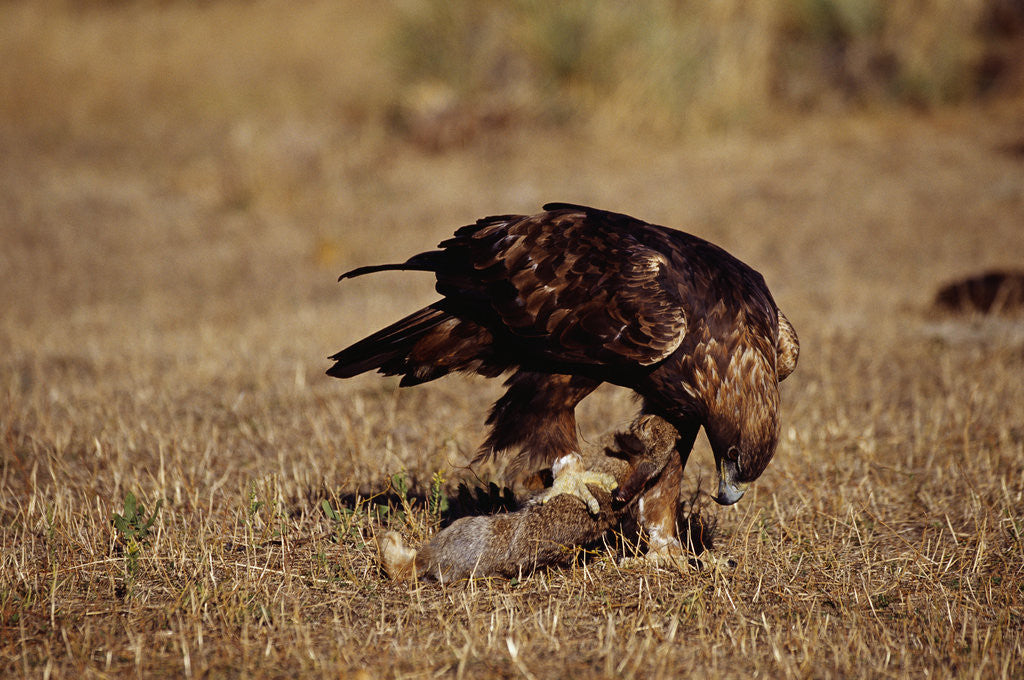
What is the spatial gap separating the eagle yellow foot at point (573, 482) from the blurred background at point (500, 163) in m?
3.91

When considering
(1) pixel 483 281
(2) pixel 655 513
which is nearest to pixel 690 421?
(2) pixel 655 513

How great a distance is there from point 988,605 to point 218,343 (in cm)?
593

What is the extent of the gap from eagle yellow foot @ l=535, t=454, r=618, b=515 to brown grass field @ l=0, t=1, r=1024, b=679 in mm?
295

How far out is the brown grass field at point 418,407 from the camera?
3068mm

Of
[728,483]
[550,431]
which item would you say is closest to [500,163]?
[550,431]

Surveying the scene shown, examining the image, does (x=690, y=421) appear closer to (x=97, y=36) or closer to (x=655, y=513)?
(x=655, y=513)

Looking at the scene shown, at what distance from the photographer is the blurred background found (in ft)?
30.6

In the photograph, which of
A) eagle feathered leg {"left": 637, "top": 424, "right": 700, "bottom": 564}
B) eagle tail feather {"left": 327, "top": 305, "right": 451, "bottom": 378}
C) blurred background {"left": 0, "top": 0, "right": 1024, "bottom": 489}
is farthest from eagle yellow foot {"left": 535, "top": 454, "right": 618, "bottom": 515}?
blurred background {"left": 0, "top": 0, "right": 1024, "bottom": 489}

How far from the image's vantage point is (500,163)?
1400 cm

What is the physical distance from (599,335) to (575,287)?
0.22 m

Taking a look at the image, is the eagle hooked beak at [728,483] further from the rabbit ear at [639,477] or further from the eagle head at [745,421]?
the rabbit ear at [639,477]

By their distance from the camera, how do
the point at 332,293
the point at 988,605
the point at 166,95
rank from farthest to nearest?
the point at 166,95 < the point at 332,293 < the point at 988,605

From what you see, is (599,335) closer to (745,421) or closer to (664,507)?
(745,421)

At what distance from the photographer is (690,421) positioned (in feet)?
11.5
